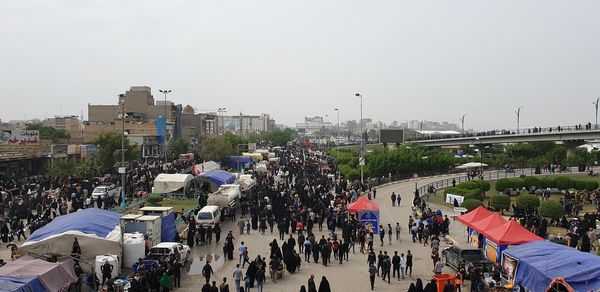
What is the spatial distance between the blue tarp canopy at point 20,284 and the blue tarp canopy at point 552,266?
41.1 feet

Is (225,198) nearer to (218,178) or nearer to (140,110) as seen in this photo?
(218,178)

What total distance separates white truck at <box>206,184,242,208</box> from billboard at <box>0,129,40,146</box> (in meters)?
28.2

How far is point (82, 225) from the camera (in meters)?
17.6

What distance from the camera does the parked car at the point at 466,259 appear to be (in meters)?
16.9

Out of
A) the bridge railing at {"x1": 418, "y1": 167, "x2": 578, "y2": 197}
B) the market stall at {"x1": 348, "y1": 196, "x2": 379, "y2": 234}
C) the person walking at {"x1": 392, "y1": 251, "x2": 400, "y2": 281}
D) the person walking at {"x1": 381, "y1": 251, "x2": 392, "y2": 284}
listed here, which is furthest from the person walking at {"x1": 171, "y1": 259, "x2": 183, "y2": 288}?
the bridge railing at {"x1": 418, "y1": 167, "x2": 578, "y2": 197}

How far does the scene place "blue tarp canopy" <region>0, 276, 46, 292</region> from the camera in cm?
1198

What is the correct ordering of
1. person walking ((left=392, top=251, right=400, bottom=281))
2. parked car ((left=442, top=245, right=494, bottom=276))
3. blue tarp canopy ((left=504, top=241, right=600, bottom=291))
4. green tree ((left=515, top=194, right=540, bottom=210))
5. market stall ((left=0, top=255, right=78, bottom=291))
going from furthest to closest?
green tree ((left=515, top=194, right=540, bottom=210)), person walking ((left=392, top=251, right=400, bottom=281)), parked car ((left=442, top=245, right=494, bottom=276)), blue tarp canopy ((left=504, top=241, right=600, bottom=291)), market stall ((left=0, top=255, right=78, bottom=291))

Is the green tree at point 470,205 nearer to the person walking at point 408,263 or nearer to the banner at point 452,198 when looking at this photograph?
the banner at point 452,198

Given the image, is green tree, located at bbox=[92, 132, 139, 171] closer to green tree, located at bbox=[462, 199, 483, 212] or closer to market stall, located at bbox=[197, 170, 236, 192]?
market stall, located at bbox=[197, 170, 236, 192]

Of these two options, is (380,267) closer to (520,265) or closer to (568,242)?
(520,265)

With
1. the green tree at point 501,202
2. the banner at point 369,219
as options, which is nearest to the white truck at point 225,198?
the banner at point 369,219

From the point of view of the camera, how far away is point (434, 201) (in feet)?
121

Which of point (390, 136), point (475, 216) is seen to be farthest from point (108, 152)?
point (475, 216)

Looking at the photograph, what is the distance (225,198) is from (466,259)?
14.3m
